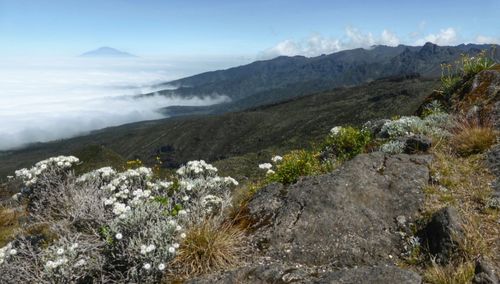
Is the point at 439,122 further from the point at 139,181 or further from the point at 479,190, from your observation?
the point at 139,181

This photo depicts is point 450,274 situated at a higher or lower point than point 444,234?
lower

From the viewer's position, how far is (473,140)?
9.75 m

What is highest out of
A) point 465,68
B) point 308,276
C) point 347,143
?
point 465,68

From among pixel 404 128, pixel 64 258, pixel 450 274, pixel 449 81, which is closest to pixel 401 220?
pixel 450 274

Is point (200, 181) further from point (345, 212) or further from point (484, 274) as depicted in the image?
point (484, 274)

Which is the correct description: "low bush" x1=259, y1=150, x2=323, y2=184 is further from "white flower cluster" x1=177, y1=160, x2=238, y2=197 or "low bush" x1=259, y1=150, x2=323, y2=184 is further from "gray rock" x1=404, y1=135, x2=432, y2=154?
"gray rock" x1=404, y1=135, x2=432, y2=154

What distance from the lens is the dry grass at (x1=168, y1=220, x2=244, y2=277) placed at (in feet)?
21.0

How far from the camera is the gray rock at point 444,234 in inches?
232

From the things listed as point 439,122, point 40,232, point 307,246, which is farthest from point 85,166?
point 307,246

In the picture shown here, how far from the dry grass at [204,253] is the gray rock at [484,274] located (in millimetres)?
3134

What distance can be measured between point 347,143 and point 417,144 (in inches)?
71.8

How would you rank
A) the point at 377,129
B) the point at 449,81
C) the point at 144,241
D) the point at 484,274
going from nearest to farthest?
the point at 484,274 < the point at 144,241 < the point at 377,129 < the point at 449,81

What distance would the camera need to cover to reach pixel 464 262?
568 centimetres

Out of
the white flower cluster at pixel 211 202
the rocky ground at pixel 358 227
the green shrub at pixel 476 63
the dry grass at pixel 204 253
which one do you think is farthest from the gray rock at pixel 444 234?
the green shrub at pixel 476 63
